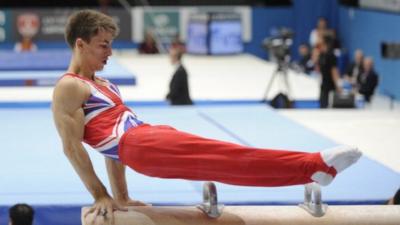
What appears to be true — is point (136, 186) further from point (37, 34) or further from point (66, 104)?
point (37, 34)

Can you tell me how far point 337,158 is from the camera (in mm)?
3871

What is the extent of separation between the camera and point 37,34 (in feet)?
59.9

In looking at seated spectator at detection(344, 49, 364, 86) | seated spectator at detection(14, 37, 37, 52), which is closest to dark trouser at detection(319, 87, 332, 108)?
seated spectator at detection(344, 49, 364, 86)

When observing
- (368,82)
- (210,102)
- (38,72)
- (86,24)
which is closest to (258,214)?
(86,24)

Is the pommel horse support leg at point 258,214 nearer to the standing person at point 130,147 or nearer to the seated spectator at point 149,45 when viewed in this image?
the standing person at point 130,147

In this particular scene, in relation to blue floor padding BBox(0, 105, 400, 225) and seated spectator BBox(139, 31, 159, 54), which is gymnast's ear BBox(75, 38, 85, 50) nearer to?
blue floor padding BBox(0, 105, 400, 225)

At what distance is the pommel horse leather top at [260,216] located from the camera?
407 cm

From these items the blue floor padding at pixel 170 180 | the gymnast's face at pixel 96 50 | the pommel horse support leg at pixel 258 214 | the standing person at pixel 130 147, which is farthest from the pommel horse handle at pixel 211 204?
the blue floor padding at pixel 170 180

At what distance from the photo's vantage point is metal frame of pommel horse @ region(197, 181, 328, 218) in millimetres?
4141

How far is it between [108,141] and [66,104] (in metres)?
0.26

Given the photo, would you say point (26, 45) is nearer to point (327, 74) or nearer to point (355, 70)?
point (355, 70)

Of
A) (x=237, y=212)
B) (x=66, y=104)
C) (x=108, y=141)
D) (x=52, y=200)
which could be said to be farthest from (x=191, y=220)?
(x=52, y=200)

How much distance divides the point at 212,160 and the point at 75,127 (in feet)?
2.13

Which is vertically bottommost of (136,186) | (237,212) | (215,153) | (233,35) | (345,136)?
(233,35)
